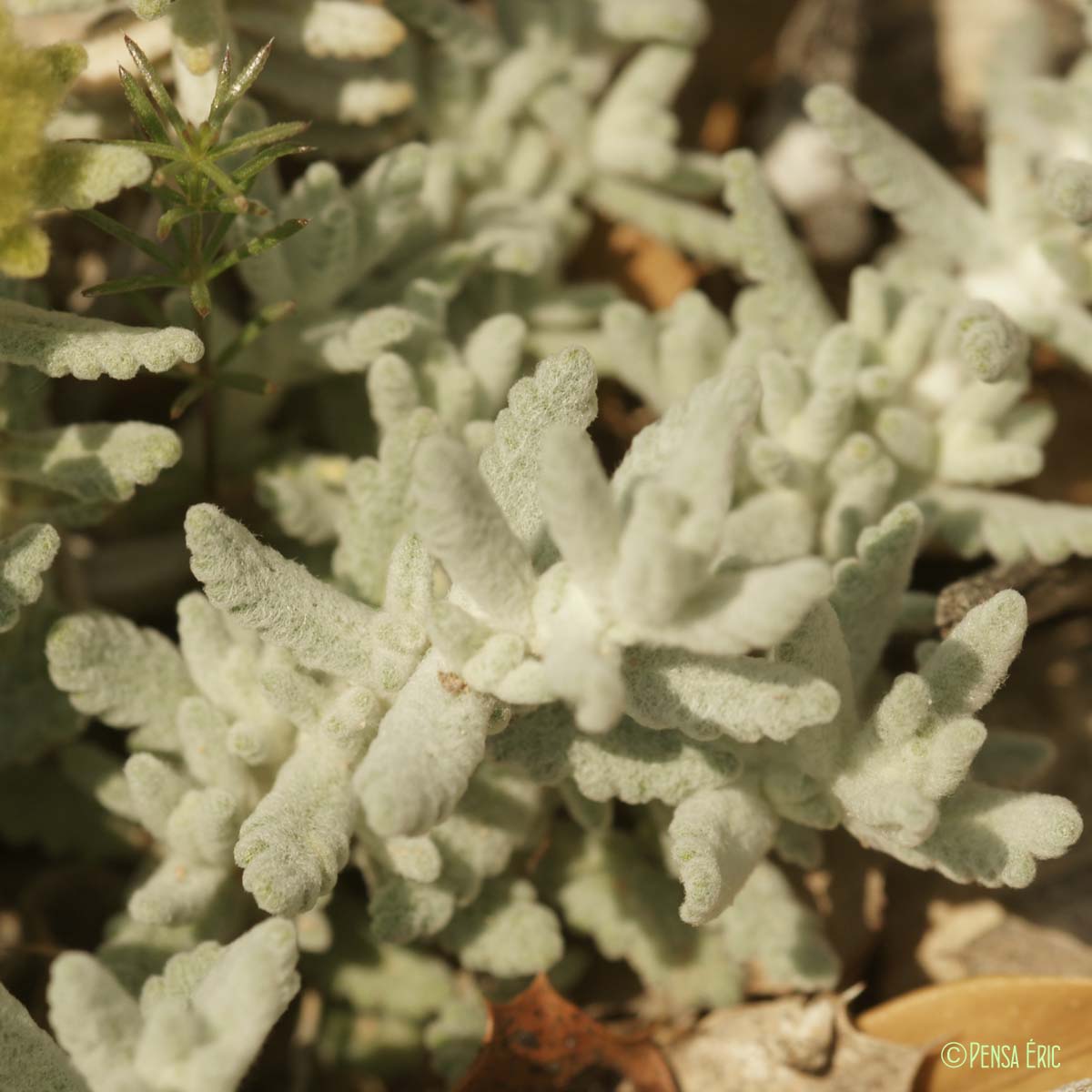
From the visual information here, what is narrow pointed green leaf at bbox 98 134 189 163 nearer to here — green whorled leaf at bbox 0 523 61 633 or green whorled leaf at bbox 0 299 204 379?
Result: green whorled leaf at bbox 0 299 204 379

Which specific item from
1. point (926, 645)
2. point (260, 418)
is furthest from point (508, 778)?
point (260, 418)

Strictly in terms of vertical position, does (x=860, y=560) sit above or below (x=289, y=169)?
below

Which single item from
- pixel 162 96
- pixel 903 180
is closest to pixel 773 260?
pixel 903 180

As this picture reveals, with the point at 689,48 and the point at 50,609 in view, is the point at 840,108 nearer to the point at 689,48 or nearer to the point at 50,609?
the point at 689,48

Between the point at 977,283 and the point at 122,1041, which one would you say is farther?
the point at 977,283

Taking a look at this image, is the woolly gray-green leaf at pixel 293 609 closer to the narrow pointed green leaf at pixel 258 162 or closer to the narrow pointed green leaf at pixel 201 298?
the narrow pointed green leaf at pixel 201 298

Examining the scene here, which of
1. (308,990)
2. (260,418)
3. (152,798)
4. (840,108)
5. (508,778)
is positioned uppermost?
(840,108)

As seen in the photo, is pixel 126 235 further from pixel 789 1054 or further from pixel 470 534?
pixel 789 1054
